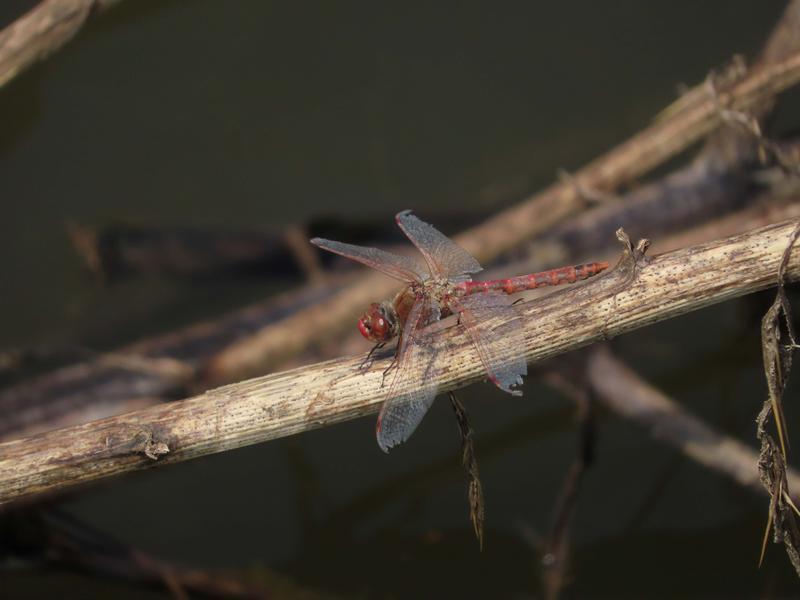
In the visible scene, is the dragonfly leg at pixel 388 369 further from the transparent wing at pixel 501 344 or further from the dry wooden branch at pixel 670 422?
the dry wooden branch at pixel 670 422

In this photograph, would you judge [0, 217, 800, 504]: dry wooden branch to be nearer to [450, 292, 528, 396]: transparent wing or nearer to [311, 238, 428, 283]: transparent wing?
[450, 292, 528, 396]: transparent wing

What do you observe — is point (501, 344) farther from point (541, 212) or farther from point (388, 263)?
point (541, 212)

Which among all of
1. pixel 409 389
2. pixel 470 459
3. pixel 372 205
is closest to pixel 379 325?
pixel 409 389

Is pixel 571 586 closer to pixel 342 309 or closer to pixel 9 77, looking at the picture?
pixel 342 309

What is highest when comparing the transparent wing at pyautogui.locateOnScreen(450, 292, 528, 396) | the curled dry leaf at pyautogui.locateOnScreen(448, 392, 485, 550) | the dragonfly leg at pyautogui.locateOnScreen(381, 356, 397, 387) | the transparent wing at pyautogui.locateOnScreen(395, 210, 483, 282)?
the transparent wing at pyautogui.locateOnScreen(395, 210, 483, 282)

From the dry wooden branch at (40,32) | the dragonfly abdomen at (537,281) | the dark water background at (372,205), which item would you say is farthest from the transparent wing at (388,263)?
the dark water background at (372,205)

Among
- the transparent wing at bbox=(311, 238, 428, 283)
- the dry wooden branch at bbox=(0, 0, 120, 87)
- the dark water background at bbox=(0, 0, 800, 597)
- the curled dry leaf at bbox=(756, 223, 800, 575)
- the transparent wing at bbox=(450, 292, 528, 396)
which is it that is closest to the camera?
the curled dry leaf at bbox=(756, 223, 800, 575)

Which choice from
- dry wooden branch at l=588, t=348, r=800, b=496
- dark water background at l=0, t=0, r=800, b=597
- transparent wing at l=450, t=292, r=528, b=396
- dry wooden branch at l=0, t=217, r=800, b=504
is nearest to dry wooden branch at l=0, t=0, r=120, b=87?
dry wooden branch at l=0, t=217, r=800, b=504

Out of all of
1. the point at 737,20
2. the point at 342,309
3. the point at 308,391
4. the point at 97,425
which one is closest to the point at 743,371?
the point at 342,309
